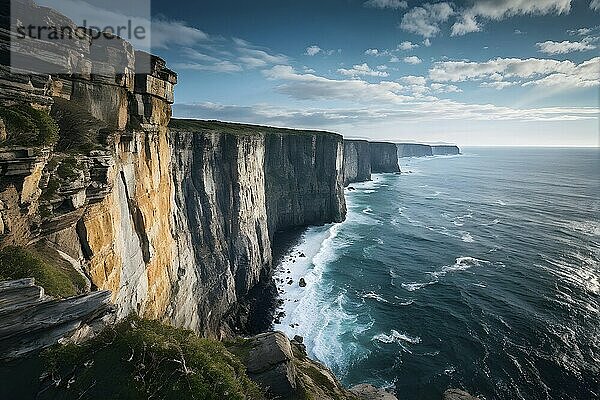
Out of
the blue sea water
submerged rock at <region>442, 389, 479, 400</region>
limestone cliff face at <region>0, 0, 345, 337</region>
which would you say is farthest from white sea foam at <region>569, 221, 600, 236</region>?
limestone cliff face at <region>0, 0, 345, 337</region>

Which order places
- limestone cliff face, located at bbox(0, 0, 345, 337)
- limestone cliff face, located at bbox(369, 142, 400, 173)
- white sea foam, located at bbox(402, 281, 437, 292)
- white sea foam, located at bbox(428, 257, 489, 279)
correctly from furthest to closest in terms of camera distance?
limestone cliff face, located at bbox(369, 142, 400, 173) < white sea foam, located at bbox(428, 257, 489, 279) < white sea foam, located at bbox(402, 281, 437, 292) < limestone cliff face, located at bbox(0, 0, 345, 337)

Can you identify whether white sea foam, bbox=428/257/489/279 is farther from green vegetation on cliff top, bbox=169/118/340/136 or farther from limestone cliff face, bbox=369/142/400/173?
limestone cliff face, bbox=369/142/400/173

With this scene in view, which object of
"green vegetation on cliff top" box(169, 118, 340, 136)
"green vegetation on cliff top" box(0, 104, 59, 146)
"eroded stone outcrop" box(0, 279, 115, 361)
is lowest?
"eroded stone outcrop" box(0, 279, 115, 361)

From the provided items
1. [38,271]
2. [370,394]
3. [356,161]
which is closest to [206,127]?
[370,394]

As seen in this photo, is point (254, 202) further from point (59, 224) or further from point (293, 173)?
point (59, 224)

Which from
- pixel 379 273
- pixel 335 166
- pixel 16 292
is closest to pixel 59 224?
pixel 16 292

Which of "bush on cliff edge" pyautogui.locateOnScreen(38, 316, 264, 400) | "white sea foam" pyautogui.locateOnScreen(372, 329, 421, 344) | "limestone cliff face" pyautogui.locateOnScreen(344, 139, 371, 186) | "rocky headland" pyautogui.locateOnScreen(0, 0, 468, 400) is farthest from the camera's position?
"limestone cliff face" pyautogui.locateOnScreen(344, 139, 371, 186)

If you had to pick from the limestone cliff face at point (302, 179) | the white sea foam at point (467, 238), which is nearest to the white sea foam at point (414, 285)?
the white sea foam at point (467, 238)

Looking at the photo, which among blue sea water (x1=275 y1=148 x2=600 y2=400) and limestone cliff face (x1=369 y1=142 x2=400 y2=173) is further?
limestone cliff face (x1=369 y1=142 x2=400 y2=173)
